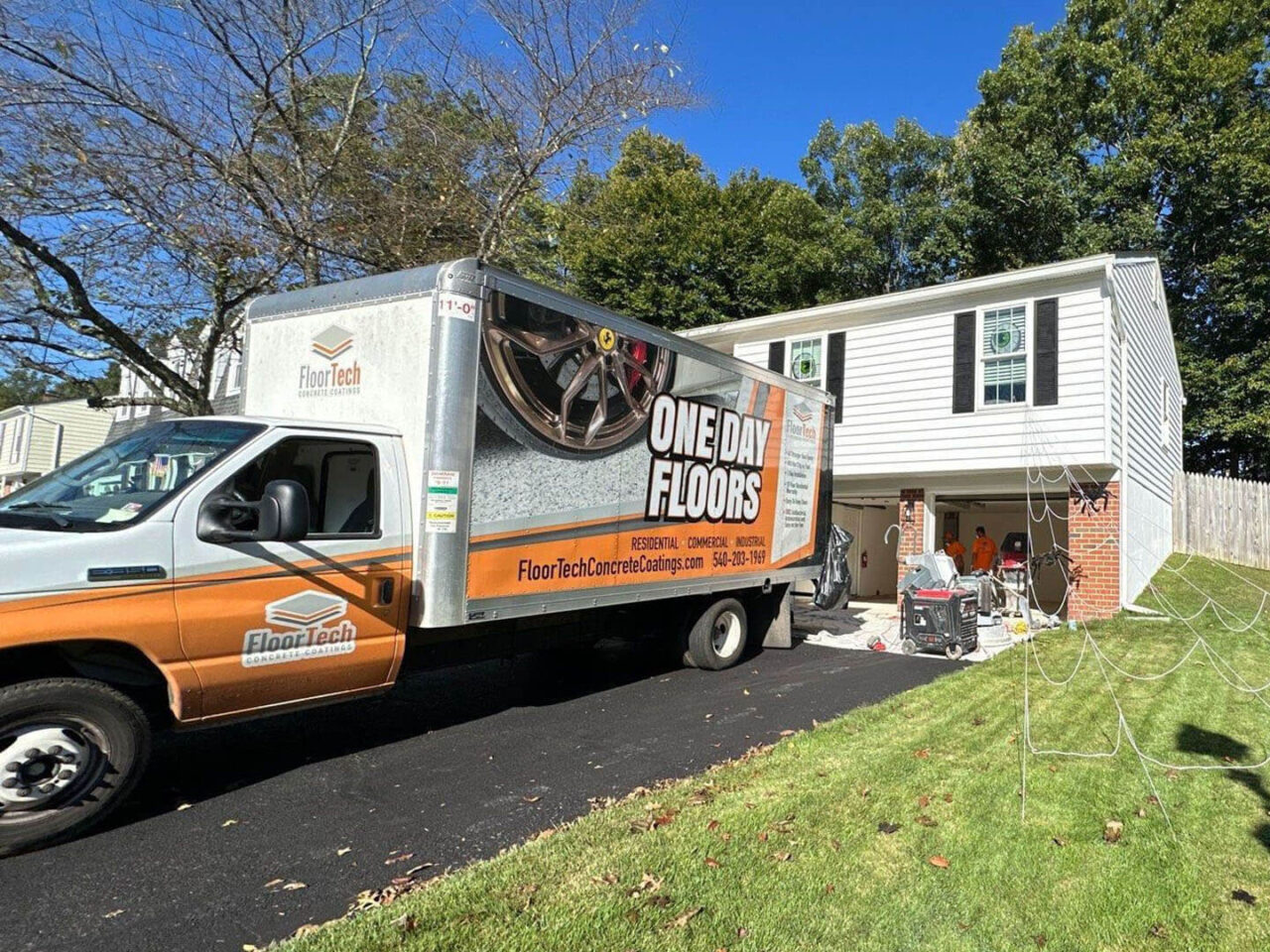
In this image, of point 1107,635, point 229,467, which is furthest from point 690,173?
point 229,467

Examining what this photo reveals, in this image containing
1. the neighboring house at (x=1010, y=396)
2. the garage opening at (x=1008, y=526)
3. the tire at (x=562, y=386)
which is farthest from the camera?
the garage opening at (x=1008, y=526)

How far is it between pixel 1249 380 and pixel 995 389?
1548 cm

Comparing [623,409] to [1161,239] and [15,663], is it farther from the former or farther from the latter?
[1161,239]

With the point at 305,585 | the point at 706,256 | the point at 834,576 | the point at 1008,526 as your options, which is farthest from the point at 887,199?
the point at 305,585

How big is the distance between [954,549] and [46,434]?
36.4 m

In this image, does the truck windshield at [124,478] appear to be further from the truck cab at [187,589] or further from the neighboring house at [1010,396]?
the neighboring house at [1010,396]

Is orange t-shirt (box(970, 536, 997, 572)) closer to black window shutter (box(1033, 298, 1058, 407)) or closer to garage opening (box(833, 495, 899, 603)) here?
garage opening (box(833, 495, 899, 603))

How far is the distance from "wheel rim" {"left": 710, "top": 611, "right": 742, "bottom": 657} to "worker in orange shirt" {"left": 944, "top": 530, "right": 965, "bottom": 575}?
25.9 ft

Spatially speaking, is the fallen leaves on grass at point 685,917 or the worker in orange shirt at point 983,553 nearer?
the fallen leaves on grass at point 685,917

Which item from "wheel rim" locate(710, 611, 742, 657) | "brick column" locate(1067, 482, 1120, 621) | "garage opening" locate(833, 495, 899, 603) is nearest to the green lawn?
"wheel rim" locate(710, 611, 742, 657)

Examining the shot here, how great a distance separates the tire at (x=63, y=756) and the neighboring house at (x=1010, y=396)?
981 cm

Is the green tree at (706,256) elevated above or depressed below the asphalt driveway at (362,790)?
above

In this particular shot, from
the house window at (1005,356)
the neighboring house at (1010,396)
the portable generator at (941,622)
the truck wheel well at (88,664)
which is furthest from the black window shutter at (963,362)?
the truck wheel well at (88,664)

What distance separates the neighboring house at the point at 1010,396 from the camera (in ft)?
36.9
